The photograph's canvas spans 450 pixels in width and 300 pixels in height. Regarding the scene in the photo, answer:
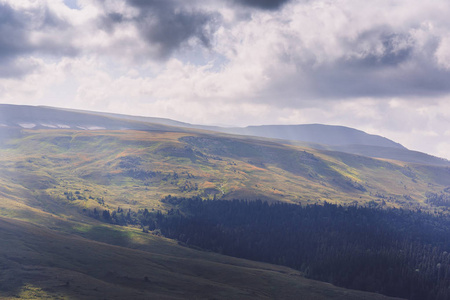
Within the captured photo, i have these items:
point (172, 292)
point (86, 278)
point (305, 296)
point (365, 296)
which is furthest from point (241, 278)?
point (86, 278)

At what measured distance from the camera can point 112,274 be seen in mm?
176000

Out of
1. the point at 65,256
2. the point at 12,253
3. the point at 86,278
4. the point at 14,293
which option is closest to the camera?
the point at 14,293

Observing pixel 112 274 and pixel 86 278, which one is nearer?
pixel 86 278

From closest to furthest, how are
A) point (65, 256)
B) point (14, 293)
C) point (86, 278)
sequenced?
1. point (14, 293)
2. point (86, 278)
3. point (65, 256)

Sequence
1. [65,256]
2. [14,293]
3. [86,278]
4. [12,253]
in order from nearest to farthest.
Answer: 1. [14,293]
2. [86,278]
3. [12,253]
4. [65,256]

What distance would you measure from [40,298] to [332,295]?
411 ft

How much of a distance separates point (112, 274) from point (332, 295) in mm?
99897

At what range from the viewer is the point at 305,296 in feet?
604

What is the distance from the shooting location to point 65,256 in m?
188

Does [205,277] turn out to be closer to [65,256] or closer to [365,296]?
[65,256]

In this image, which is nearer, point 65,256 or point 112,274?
point 112,274

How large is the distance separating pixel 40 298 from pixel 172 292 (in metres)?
49.2

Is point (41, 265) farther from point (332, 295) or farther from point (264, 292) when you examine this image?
point (332, 295)

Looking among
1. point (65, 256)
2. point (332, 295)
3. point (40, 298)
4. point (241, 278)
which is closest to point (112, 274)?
point (65, 256)
